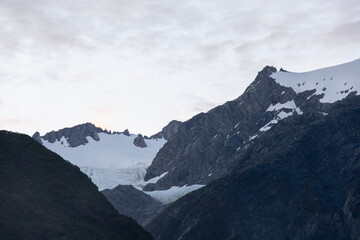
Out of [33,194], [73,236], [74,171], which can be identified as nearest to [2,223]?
[73,236]

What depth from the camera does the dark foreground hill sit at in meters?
146

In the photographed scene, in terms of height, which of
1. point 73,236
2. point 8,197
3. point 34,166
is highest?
point 34,166

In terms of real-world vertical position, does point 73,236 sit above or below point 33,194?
below

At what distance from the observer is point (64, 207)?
168 m

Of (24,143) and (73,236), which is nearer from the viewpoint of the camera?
(73,236)

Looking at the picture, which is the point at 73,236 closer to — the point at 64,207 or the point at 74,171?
the point at 64,207

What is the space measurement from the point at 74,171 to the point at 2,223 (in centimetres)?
5583

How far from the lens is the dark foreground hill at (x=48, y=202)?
145750 mm

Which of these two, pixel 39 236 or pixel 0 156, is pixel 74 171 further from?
pixel 39 236

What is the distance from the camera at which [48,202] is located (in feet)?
546

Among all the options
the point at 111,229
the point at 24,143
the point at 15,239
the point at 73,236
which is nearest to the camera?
the point at 15,239

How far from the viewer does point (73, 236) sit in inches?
5782

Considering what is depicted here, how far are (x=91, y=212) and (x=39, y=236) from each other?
29.2m

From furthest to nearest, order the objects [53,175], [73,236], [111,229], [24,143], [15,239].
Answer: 1. [24,143]
2. [53,175]
3. [111,229]
4. [73,236]
5. [15,239]
